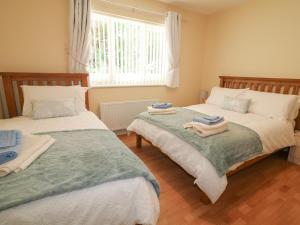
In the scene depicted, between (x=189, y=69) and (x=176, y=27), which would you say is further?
(x=189, y=69)

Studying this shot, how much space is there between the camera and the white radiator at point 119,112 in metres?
2.95

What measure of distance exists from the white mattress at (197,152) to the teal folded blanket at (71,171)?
1.99 ft

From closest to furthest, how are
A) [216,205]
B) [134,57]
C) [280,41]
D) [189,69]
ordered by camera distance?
1. [216,205]
2. [280,41]
3. [134,57]
4. [189,69]

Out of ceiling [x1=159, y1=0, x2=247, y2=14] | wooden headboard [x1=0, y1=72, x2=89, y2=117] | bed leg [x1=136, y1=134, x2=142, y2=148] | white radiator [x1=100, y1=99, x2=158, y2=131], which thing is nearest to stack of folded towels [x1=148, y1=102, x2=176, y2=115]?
bed leg [x1=136, y1=134, x2=142, y2=148]

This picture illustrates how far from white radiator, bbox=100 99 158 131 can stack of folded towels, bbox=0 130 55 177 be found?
159 cm

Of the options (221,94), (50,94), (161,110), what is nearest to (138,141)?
(161,110)

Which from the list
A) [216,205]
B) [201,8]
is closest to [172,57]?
[201,8]

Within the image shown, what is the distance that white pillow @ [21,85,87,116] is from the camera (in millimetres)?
2127

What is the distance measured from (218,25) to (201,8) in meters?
0.51

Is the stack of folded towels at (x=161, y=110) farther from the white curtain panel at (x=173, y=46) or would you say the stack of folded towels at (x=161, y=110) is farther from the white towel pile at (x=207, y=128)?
the white curtain panel at (x=173, y=46)

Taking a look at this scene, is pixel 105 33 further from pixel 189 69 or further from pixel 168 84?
pixel 189 69

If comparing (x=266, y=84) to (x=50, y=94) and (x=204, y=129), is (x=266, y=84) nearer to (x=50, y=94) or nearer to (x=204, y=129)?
(x=204, y=129)

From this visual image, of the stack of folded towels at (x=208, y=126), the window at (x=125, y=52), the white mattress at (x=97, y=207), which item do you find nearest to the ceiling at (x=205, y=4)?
the window at (x=125, y=52)

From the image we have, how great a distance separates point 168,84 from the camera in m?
3.50
